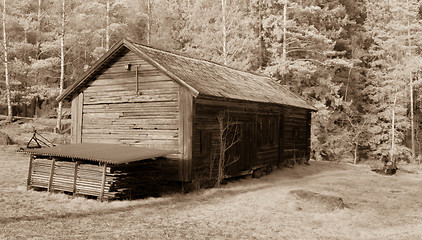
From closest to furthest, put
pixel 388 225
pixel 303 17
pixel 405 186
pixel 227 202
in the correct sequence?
pixel 388 225
pixel 227 202
pixel 405 186
pixel 303 17

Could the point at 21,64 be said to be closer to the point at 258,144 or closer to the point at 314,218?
the point at 258,144

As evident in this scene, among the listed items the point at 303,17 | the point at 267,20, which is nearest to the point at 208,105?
the point at 267,20

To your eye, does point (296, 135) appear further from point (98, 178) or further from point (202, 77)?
point (98, 178)

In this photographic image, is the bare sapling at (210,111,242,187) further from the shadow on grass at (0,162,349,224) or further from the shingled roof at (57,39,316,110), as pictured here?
the shingled roof at (57,39,316,110)

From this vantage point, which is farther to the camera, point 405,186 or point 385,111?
point 385,111

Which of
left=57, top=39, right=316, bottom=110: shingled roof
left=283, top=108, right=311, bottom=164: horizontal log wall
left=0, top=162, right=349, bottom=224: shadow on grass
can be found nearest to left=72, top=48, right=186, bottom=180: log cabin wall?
left=57, top=39, right=316, bottom=110: shingled roof

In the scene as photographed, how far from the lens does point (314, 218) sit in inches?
490

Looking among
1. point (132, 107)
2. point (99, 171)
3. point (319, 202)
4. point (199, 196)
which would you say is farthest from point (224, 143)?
point (99, 171)

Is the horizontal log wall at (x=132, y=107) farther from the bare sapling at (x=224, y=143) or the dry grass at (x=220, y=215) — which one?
the dry grass at (x=220, y=215)

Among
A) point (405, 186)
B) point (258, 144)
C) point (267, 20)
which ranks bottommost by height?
point (405, 186)

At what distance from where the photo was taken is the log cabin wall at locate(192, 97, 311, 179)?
16297 millimetres

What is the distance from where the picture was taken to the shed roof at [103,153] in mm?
13153

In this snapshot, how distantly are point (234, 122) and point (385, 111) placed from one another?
22.1 meters

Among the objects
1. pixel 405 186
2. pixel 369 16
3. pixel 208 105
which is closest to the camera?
pixel 208 105
